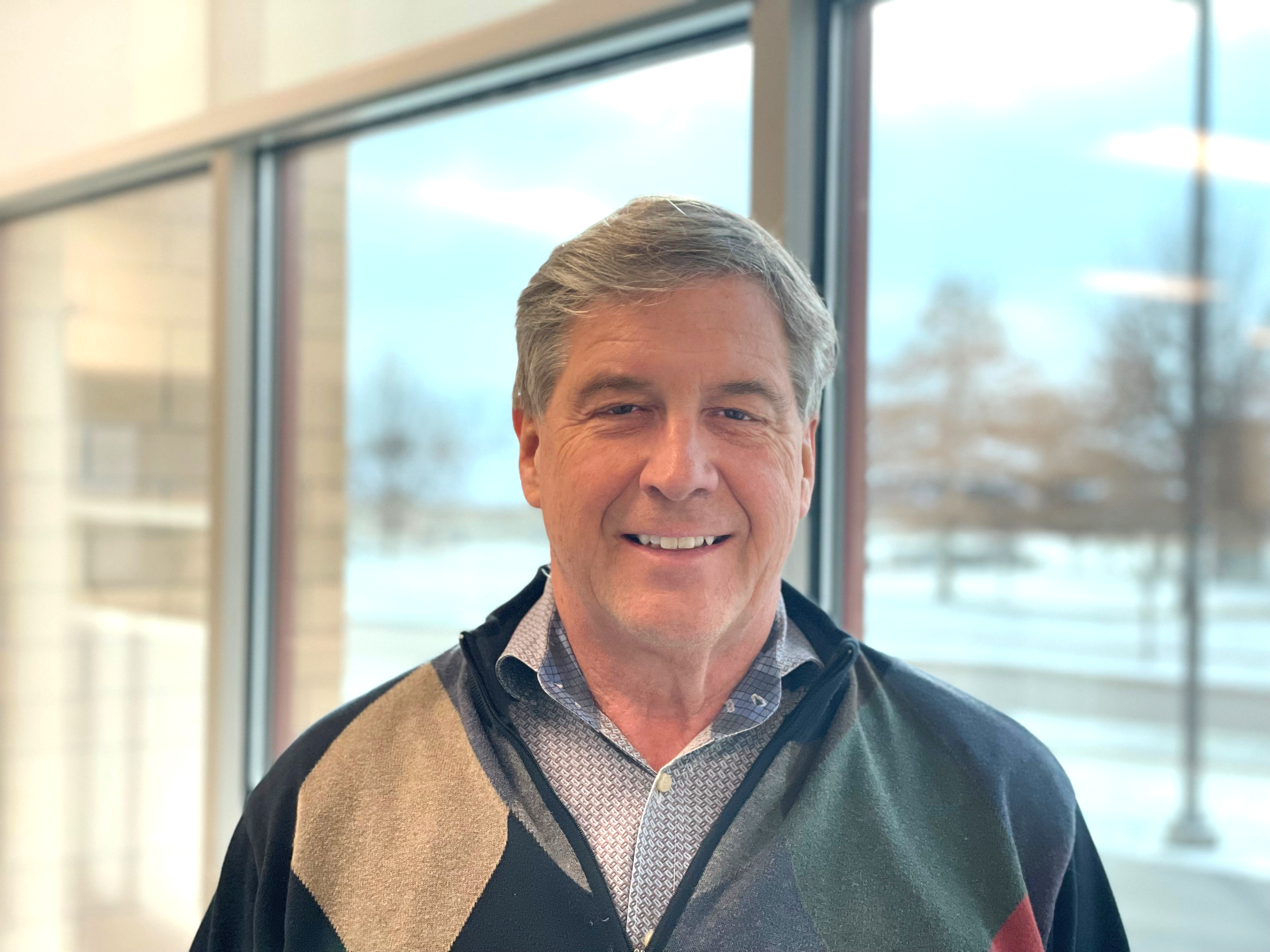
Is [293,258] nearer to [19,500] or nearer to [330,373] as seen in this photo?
[330,373]

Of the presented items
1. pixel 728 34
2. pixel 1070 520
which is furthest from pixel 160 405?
pixel 1070 520

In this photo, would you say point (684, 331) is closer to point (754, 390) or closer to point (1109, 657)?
point (754, 390)

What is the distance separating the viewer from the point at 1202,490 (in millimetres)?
2424

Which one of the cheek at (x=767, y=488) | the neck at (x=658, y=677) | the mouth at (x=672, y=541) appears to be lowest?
the neck at (x=658, y=677)

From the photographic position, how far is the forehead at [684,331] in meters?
1.11

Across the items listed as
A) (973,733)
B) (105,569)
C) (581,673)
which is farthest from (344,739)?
(105,569)

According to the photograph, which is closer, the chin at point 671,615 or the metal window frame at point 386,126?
the chin at point 671,615

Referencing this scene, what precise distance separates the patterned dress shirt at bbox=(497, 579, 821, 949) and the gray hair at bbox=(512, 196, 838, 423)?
0.84 feet

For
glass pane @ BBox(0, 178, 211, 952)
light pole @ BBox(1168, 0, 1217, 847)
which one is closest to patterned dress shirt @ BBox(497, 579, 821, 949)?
light pole @ BBox(1168, 0, 1217, 847)

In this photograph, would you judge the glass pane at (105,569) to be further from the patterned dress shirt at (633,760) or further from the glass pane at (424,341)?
the patterned dress shirt at (633,760)

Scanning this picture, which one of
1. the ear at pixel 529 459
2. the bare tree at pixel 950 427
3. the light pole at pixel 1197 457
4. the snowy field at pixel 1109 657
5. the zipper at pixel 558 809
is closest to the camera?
the zipper at pixel 558 809

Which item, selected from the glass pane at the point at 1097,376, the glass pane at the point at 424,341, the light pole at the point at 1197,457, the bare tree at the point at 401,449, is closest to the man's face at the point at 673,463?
the glass pane at the point at 1097,376

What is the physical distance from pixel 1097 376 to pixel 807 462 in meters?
1.72

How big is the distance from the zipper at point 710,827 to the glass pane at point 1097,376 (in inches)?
28.3
